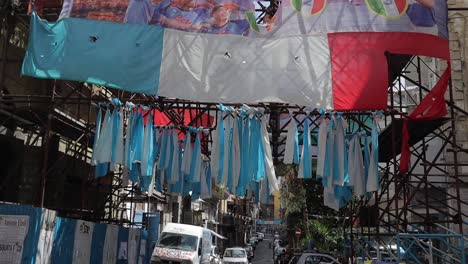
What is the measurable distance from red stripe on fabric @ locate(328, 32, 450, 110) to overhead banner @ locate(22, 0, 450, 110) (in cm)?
2

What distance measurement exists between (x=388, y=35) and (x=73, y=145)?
11.2 meters

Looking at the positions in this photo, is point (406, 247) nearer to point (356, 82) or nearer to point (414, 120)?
point (414, 120)

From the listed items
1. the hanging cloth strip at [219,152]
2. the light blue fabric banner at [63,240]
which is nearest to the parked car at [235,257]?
the light blue fabric banner at [63,240]

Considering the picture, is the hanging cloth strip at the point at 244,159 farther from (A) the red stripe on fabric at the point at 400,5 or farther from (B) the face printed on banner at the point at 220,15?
(A) the red stripe on fabric at the point at 400,5

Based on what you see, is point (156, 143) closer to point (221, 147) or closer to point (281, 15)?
point (221, 147)

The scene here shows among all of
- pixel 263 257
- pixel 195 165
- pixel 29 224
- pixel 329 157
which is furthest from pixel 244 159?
pixel 263 257

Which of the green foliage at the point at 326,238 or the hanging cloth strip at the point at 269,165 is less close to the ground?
the hanging cloth strip at the point at 269,165

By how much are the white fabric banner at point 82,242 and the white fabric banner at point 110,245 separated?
4.09 ft

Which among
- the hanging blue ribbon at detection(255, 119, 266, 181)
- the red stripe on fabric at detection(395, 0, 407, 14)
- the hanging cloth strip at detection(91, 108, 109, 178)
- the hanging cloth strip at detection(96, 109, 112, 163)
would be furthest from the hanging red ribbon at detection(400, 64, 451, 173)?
the hanging cloth strip at detection(91, 108, 109, 178)

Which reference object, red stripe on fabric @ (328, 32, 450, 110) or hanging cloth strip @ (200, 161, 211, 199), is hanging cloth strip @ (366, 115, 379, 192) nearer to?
red stripe on fabric @ (328, 32, 450, 110)

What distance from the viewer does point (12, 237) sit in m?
9.77

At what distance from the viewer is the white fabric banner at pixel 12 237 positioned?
31.7ft

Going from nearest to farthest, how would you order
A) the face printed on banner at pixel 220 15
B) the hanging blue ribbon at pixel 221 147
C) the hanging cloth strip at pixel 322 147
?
the hanging cloth strip at pixel 322 147
the face printed on banner at pixel 220 15
the hanging blue ribbon at pixel 221 147

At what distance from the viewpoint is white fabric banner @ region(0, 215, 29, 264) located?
31.7 ft
